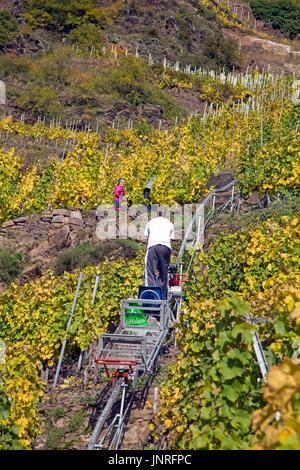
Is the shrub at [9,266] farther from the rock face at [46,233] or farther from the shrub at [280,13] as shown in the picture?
the shrub at [280,13]

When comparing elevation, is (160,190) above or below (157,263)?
below

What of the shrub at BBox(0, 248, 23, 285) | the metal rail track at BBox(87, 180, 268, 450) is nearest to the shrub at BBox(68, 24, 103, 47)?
the shrub at BBox(0, 248, 23, 285)

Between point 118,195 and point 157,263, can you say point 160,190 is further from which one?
point 157,263

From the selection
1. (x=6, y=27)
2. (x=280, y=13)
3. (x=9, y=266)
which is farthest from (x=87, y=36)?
(x=9, y=266)

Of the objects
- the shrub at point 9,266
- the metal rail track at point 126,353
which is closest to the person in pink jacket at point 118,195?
the shrub at point 9,266

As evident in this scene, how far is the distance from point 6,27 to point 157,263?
32.7 metres

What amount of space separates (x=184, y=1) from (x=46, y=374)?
42.2 m

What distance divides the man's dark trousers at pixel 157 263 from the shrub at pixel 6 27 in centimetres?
3097

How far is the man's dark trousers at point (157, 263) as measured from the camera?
20.4 feet

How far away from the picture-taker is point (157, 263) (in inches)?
247

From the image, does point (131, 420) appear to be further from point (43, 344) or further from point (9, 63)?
point (9, 63)

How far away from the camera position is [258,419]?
2492 mm

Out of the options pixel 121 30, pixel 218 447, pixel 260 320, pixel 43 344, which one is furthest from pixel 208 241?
pixel 121 30

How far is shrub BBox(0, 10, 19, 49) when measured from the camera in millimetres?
33312
